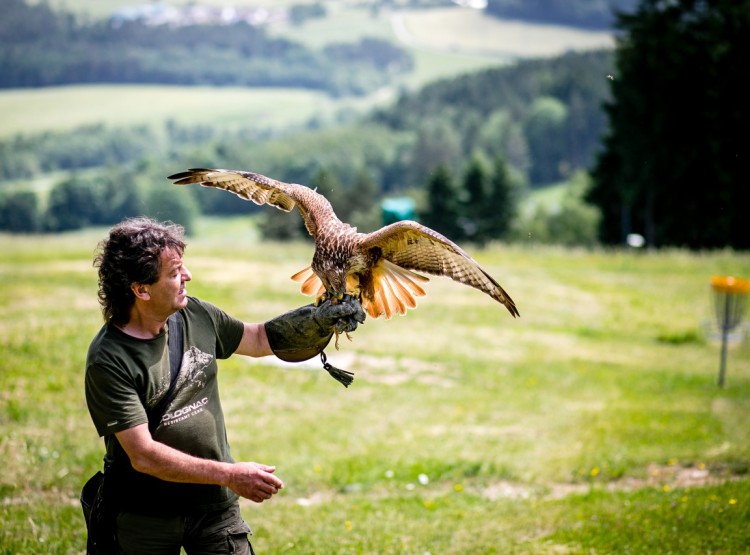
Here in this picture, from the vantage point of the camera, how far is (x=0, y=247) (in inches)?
1001

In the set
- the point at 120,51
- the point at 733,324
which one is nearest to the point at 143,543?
the point at 733,324

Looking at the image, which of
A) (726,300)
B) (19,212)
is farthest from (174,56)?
(726,300)

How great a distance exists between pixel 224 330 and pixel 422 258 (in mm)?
1218

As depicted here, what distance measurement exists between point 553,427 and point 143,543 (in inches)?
307

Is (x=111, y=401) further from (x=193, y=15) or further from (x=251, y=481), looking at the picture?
(x=193, y=15)

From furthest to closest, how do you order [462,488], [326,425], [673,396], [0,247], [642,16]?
[642,16] → [0,247] → [673,396] → [326,425] → [462,488]

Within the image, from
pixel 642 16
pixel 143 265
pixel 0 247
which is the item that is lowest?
pixel 0 247

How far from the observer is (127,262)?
367cm

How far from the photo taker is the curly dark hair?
3.66 metres

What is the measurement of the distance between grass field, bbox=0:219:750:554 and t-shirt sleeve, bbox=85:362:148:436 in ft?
8.20

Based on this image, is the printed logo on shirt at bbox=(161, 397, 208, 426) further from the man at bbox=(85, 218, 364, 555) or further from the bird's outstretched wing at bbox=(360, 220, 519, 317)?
the bird's outstretched wing at bbox=(360, 220, 519, 317)

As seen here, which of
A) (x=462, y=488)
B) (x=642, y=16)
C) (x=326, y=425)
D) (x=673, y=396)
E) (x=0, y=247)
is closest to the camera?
(x=462, y=488)

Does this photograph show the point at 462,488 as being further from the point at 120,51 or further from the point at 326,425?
the point at 120,51

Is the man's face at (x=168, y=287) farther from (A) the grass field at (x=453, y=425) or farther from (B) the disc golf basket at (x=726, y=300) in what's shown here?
(B) the disc golf basket at (x=726, y=300)
